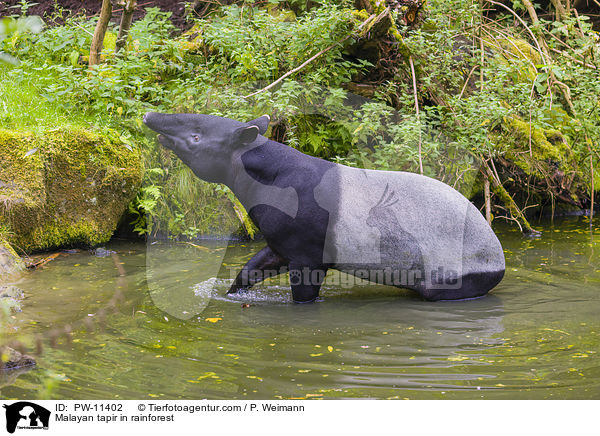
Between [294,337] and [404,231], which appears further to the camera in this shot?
[404,231]

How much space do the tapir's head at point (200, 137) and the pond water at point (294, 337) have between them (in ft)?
4.32

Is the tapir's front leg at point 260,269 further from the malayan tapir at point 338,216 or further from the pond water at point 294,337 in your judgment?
the pond water at point 294,337

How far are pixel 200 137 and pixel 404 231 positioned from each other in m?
2.09

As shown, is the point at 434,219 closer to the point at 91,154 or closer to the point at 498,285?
the point at 498,285

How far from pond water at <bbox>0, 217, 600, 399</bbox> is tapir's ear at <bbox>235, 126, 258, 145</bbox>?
1.50 m

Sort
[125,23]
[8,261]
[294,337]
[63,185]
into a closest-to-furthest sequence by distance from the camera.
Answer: [294,337], [8,261], [63,185], [125,23]

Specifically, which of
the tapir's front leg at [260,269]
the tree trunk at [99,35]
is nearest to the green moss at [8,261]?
the tapir's front leg at [260,269]

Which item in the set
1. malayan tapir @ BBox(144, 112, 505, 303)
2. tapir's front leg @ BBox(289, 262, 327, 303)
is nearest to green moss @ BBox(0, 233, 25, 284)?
malayan tapir @ BBox(144, 112, 505, 303)

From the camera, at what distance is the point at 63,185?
7742mm

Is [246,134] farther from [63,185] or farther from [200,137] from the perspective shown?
[63,185]

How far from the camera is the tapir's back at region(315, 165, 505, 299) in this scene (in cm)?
557

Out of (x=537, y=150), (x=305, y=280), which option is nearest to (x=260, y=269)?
(x=305, y=280)

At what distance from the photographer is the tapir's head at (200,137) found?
5637 mm

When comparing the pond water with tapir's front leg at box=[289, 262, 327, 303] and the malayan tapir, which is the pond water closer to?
tapir's front leg at box=[289, 262, 327, 303]
